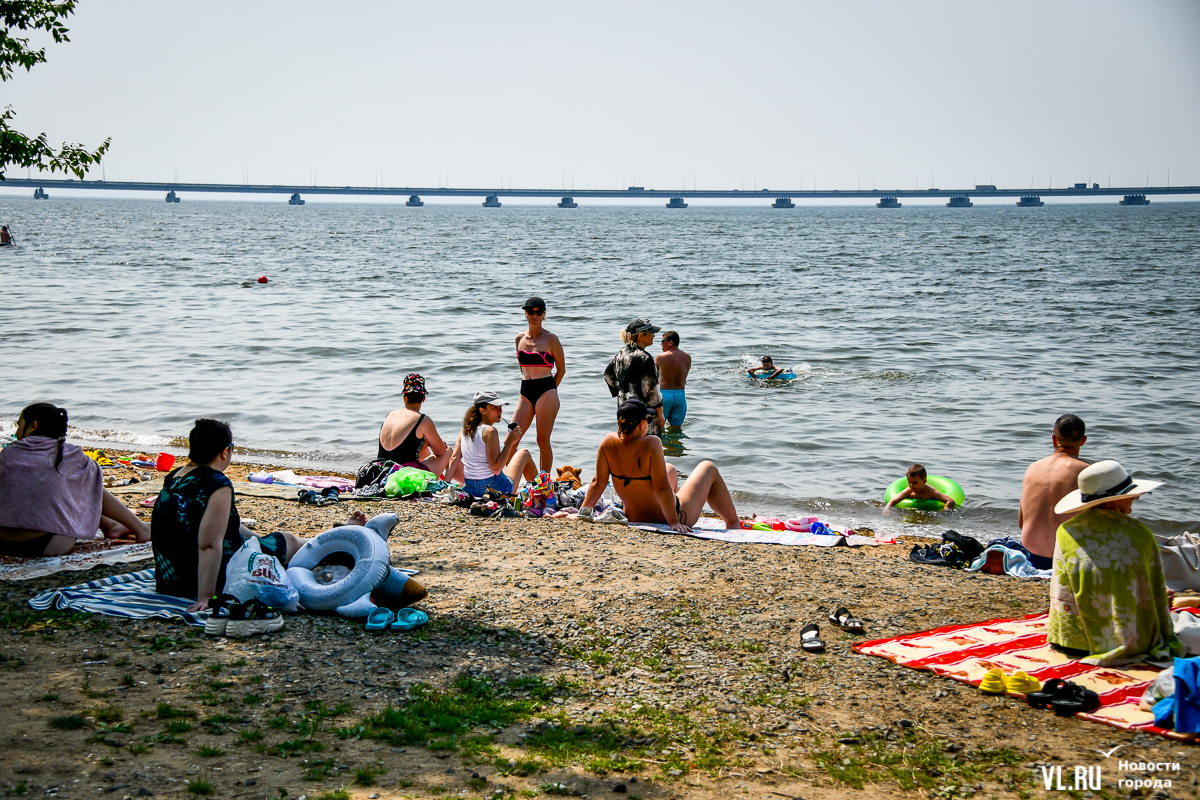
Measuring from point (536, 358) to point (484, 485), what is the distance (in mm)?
1676

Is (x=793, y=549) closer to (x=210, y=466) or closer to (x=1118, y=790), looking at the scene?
(x=1118, y=790)

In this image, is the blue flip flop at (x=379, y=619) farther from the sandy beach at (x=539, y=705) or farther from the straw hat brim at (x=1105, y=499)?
the straw hat brim at (x=1105, y=499)

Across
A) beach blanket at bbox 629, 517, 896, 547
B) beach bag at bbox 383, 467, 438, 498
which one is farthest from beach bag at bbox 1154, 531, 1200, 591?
beach bag at bbox 383, 467, 438, 498

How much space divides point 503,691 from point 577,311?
878 inches

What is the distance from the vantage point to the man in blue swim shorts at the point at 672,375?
11531 millimetres

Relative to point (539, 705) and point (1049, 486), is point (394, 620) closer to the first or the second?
point (539, 705)

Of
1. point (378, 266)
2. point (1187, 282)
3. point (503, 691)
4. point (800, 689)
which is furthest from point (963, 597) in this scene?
point (378, 266)

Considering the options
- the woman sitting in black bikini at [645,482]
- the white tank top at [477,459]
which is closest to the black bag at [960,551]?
the woman sitting in black bikini at [645,482]

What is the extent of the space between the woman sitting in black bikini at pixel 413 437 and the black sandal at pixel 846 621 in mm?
4647

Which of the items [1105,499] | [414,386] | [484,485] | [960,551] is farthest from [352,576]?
[960,551]

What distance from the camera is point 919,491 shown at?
30.3 feet

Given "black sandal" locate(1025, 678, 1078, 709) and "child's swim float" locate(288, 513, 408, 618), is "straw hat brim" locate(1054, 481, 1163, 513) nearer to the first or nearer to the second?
"black sandal" locate(1025, 678, 1078, 709)

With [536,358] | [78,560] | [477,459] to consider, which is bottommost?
[78,560]

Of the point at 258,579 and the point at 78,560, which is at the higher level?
the point at 258,579
